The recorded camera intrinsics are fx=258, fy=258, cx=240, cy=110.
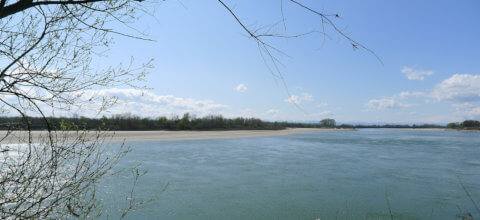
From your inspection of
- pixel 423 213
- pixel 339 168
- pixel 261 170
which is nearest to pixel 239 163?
pixel 261 170

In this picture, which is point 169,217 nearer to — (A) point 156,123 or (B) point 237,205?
(B) point 237,205

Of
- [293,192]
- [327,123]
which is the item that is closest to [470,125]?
[327,123]

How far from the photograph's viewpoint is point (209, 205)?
694 cm

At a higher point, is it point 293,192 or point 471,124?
point 471,124

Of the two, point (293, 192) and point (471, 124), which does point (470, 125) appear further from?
point (293, 192)

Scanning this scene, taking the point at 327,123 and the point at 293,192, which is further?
the point at 327,123

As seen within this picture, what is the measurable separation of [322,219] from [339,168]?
719 cm

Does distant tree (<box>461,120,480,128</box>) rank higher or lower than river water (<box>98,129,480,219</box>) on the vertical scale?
higher

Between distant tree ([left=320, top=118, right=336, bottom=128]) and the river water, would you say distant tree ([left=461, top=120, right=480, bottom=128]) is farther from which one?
the river water

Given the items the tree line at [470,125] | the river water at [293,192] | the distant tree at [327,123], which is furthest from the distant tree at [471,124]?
the river water at [293,192]

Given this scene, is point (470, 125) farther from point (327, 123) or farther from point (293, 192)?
point (293, 192)

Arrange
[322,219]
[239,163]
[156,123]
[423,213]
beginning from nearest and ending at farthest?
[322,219]
[423,213]
[239,163]
[156,123]

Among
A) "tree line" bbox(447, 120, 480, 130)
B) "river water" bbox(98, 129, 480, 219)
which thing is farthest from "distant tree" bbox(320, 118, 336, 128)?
"river water" bbox(98, 129, 480, 219)

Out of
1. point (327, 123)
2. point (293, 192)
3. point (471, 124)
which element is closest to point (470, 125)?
point (471, 124)
